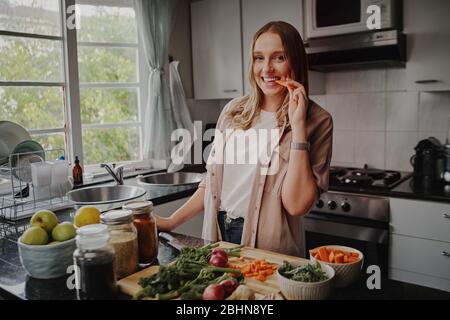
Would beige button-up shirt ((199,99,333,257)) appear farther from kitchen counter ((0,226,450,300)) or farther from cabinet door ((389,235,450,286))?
cabinet door ((389,235,450,286))

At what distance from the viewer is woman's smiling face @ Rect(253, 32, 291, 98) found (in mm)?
1551

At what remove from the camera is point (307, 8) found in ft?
8.86

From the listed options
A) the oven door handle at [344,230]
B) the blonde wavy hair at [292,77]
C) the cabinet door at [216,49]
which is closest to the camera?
the blonde wavy hair at [292,77]

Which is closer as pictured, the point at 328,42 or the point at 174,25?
the point at 328,42

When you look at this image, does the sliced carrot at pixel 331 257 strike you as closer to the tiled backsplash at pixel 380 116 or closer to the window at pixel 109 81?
the tiled backsplash at pixel 380 116

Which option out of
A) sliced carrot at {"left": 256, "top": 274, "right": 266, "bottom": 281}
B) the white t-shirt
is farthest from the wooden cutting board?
the white t-shirt

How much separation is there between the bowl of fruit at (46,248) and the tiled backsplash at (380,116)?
91.8 inches

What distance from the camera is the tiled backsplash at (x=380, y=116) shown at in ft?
9.16

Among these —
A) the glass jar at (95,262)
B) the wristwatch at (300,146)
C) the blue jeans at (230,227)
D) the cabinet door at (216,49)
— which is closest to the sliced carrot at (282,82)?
the wristwatch at (300,146)

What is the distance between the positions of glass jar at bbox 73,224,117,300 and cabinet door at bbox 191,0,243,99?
2266 millimetres
